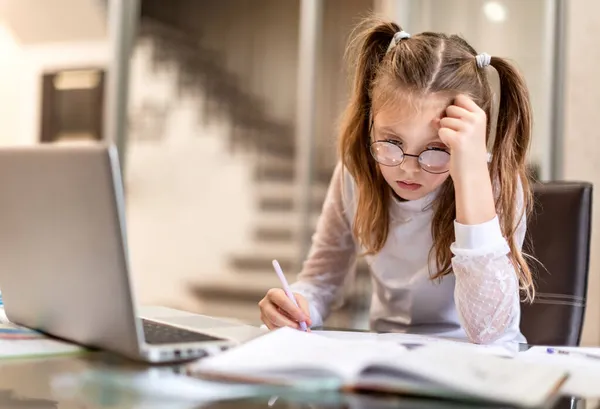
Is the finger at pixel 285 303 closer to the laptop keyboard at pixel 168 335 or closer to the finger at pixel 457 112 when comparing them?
the laptop keyboard at pixel 168 335

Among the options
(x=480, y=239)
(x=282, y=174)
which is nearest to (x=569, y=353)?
(x=480, y=239)

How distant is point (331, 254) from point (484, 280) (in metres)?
0.41

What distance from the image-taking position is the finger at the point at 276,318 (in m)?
1.06

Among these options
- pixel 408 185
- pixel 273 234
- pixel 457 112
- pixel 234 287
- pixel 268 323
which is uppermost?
pixel 457 112

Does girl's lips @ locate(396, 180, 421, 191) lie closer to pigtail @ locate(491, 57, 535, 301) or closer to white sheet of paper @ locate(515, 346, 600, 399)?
pigtail @ locate(491, 57, 535, 301)

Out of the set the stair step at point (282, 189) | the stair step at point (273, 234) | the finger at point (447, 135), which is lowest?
the stair step at point (273, 234)

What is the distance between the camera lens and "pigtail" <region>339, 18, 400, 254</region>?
51.9 inches

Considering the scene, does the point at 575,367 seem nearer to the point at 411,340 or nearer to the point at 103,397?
the point at 411,340

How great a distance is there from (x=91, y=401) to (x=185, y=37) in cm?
319

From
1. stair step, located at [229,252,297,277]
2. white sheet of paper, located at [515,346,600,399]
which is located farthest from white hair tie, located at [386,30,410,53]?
stair step, located at [229,252,297,277]

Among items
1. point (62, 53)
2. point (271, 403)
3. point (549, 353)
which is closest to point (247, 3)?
point (62, 53)

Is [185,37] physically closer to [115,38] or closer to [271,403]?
[115,38]

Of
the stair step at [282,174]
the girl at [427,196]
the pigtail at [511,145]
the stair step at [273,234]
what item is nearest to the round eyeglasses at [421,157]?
the girl at [427,196]

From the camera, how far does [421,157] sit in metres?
1.08
